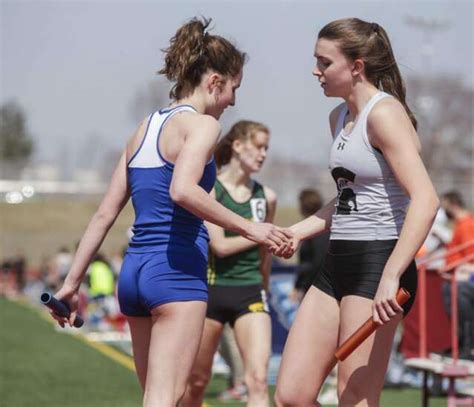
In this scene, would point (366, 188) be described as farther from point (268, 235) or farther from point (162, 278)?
point (162, 278)

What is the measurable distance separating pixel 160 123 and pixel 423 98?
66.9 m

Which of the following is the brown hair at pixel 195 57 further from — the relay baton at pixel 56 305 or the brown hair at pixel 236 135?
the brown hair at pixel 236 135

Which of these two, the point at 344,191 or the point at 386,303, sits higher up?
the point at 344,191

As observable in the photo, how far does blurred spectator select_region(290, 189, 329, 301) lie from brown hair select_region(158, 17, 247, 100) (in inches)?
254

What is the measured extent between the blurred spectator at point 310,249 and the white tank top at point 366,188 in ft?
21.3

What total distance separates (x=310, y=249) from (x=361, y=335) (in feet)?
23.6

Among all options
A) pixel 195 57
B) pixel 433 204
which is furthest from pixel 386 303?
pixel 195 57

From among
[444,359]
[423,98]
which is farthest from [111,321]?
[423,98]

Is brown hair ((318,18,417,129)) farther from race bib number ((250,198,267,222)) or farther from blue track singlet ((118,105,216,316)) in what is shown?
race bib number ((250,198,267,222))

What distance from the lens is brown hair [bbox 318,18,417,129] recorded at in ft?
17.6

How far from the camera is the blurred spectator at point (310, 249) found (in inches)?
473

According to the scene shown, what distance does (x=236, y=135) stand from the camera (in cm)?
845

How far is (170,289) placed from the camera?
5227 mm

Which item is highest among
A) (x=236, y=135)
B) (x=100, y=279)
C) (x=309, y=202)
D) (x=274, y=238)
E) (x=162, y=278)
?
(x=236, y=135)
